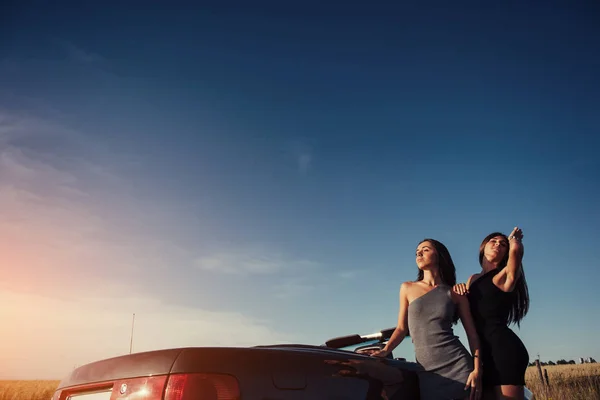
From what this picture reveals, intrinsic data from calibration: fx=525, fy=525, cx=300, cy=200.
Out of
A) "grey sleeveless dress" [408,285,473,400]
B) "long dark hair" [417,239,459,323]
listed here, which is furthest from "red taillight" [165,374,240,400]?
"long dark hair" [417,239,459,323]

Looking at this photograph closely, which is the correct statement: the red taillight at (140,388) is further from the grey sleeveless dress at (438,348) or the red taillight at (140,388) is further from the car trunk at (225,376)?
the grey sleeveless dress at (438,348)

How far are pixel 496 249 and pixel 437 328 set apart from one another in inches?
33.4

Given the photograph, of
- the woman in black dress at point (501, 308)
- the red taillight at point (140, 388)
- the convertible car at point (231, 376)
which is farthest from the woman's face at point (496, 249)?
the red taillight at point (140, 388)

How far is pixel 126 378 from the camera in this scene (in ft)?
6.77

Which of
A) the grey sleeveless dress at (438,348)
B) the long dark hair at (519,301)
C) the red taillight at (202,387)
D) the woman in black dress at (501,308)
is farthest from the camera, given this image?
the long dark hair at (519,301)

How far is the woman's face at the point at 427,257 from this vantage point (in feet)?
11.9

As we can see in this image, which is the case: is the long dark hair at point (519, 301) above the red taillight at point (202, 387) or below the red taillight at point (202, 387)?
above

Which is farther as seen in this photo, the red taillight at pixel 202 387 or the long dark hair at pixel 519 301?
the long dark hair at pixel 519 301

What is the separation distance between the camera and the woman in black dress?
3191 mm

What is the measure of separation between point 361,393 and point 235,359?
2.01 feet

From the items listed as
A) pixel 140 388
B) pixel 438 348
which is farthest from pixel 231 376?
pixel 438 348

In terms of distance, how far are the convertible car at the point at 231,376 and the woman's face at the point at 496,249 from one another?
5.42ft

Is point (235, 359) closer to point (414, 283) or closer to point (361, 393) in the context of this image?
point (361, 393)

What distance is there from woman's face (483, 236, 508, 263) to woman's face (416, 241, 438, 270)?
1.45 feet
